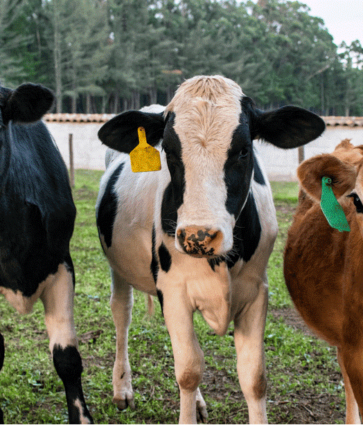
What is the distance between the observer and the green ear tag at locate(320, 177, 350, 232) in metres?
2.24

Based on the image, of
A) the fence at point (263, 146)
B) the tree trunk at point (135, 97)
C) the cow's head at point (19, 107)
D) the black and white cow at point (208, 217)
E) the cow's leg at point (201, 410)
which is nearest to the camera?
the black and white cow at point (208, 217)

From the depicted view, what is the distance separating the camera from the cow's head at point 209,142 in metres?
2.02

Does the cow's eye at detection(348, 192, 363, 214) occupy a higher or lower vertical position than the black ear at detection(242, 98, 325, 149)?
lower

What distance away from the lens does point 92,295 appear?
203 inches

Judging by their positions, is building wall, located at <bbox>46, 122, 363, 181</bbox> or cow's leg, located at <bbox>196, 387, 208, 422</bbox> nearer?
cow's leg, located at <bbox>196, 387, 208, 422</bbox>

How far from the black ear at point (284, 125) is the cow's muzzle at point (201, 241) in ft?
2.24

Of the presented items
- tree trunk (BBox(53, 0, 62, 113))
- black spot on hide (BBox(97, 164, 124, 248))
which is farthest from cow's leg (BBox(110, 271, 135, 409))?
tree trunk (BBox(53, 0, 62, 113))

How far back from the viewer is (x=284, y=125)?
2.50m

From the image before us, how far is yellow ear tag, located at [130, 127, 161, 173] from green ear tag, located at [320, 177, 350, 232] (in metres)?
0.81

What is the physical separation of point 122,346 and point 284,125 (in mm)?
1841

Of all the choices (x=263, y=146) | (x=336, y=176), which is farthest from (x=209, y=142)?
(x=263, y=146)

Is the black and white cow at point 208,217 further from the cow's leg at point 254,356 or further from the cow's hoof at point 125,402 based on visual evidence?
the cow's hoof at point 125,402

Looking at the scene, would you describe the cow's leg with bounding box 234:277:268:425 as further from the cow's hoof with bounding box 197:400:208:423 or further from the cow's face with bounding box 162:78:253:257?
the cow's face with bounding box 162:78:253:257

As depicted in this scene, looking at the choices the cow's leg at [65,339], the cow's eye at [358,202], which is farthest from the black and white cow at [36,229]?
the cow's eye at [358,202]
